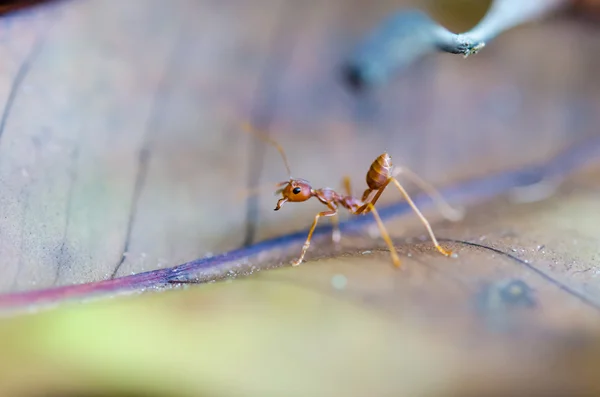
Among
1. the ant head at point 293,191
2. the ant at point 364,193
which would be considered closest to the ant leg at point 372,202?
the ant at point 364,193

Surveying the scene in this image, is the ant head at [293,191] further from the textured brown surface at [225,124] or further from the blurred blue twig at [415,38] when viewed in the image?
the blurred blue twig at [415,38]

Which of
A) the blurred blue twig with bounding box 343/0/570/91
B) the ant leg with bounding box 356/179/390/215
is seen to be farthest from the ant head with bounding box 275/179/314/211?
the blurred blue twig with bounding box 343/0/570/91

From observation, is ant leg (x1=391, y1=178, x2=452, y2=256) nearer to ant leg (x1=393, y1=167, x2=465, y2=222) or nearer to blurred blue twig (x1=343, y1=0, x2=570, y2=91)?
ant leg (x1=393, y1=167, x2=465, y2=222)

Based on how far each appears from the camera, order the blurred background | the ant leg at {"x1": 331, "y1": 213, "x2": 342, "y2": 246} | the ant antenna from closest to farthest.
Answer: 1. the blurred background
2. the ant leg at {"x1": 331, "y1": 213, "x2": 342, "y2": 246}
3. the ant antenna

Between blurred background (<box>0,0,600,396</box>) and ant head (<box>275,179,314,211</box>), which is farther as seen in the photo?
→ ant head (<box>275,179,314,211</box>)

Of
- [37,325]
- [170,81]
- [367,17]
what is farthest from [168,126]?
[367,17]

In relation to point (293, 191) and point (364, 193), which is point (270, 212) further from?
point (364, 193)

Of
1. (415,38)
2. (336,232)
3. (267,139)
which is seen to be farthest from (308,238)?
(415,38)
